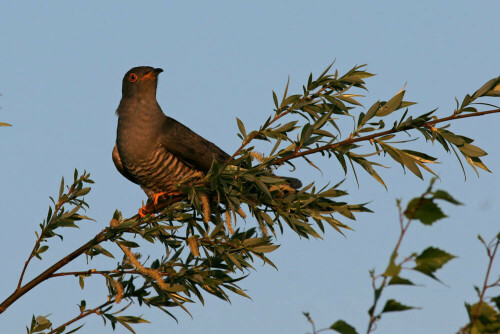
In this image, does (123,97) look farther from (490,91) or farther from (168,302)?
(490,91)

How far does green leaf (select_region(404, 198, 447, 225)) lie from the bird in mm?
5559

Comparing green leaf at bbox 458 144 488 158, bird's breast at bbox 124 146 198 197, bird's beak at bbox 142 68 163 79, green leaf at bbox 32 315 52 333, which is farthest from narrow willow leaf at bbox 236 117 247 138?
bird's beak at bbox 142 68 163 79

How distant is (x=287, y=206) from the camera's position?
4910 millimetres

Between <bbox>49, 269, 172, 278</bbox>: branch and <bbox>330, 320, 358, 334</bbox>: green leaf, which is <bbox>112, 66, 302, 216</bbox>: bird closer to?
<bbox>49, 269, 172, 278</bbox>: branch

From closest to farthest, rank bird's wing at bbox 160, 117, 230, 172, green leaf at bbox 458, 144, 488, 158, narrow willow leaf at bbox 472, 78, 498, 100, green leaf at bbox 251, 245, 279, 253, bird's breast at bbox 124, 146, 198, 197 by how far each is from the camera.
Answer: narrow willow leaf at bbox 472, 78, 498, 100, green leaf at bbox 458, 144, 488, 158, green leaf at bbox 251, 245, 279, 253, bird's wing at bbox 160, 117, 230, 172, bird's breast at bbox 124, 146, 198, 197

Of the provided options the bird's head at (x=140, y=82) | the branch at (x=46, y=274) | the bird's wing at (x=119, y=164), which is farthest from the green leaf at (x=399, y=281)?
the bird's head at (x=140, y=82)

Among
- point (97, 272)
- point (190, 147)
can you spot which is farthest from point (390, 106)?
point (190, 147)

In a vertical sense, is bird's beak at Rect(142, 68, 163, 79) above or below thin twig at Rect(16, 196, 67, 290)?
above

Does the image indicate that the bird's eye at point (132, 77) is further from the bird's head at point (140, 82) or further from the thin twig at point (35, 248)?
the thin twig at point (35, 248)

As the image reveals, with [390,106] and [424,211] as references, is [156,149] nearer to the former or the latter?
[390,106]

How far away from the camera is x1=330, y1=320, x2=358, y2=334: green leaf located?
1.61m

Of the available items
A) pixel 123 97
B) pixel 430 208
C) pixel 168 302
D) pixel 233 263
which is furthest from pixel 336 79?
pixel 123 97

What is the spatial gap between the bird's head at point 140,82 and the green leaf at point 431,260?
6.97m

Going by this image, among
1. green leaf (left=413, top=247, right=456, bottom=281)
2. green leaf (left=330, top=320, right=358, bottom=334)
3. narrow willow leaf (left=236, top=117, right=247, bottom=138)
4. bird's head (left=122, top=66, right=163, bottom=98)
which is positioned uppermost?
bird's head (left=122, top=66, right=163, bottom=98)
